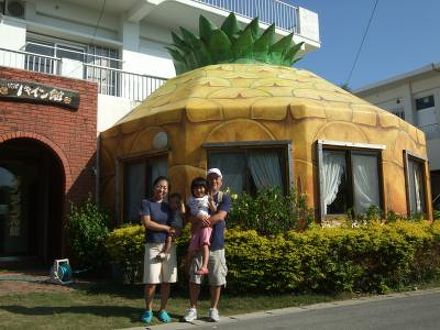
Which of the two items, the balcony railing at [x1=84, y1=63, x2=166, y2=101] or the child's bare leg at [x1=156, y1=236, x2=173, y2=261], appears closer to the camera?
the child's bare leg at [x1=156, y1=236, x2=173, y2=261]

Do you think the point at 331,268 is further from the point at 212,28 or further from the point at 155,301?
the point at 212,28

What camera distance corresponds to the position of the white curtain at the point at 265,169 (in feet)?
31.9

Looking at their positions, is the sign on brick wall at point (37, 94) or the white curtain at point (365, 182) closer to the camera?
the white curtain at point (365, 182)

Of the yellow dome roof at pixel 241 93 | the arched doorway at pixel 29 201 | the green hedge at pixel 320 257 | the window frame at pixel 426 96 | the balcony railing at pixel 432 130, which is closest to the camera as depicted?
the green hedge at pixel 320 257

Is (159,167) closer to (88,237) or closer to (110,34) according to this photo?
(88,237)

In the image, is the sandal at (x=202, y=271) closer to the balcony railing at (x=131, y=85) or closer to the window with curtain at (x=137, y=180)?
the window with curtain at (x=137, y=180)

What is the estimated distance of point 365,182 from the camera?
1048 cm

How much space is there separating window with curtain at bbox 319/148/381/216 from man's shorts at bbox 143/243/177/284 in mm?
4086

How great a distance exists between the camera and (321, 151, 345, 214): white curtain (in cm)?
995

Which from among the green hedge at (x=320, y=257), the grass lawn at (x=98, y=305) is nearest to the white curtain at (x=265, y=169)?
the green hedge at (x=320, y=257)

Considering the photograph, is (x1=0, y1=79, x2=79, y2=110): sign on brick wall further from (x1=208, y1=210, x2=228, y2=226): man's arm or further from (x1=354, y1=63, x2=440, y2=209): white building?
(x1=354, y1=63, x2=440, y2=209): white building

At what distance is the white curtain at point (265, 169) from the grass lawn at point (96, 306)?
230 centimetres

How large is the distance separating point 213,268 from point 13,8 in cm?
1267

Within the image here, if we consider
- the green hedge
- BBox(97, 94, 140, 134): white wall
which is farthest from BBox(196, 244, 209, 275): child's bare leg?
BBox(97, 94, 140, 134): white wall
